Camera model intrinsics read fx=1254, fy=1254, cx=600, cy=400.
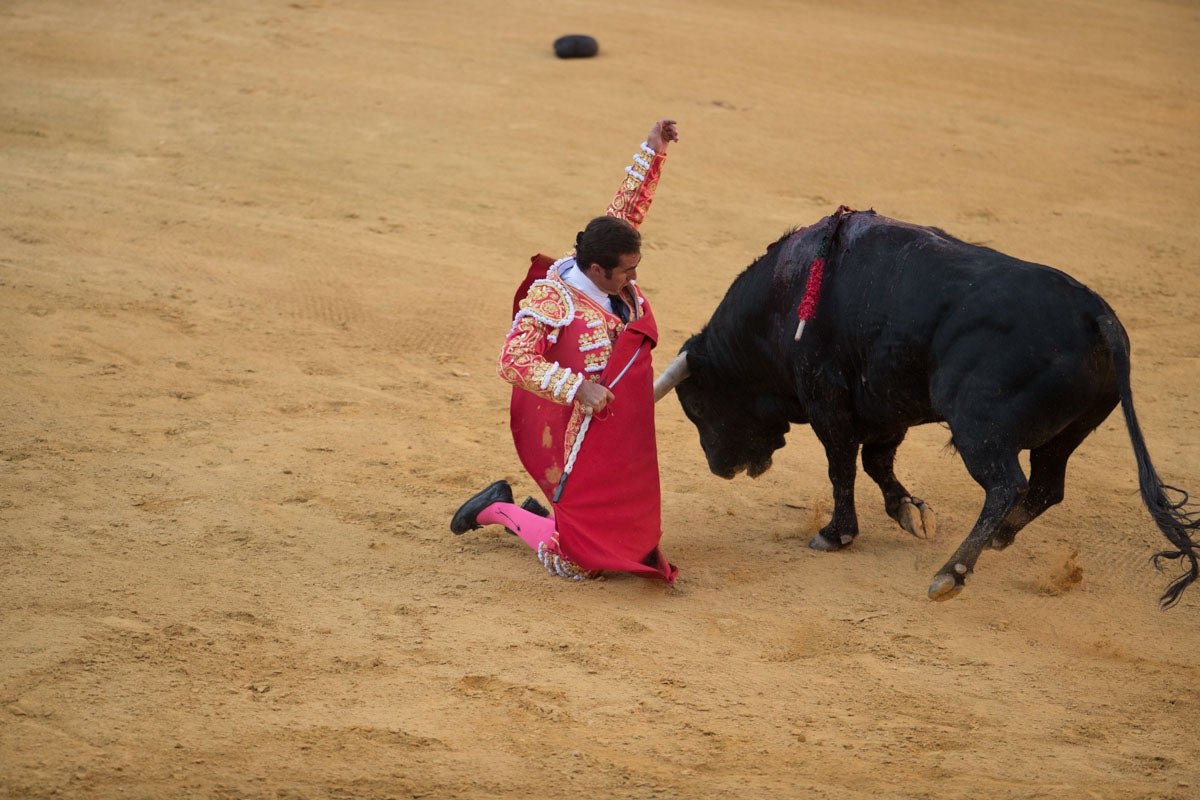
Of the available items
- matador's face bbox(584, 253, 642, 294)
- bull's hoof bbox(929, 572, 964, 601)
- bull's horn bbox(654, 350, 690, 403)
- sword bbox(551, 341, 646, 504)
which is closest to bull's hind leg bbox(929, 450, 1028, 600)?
bull's hoof bbox(929, 572, 964, 601)

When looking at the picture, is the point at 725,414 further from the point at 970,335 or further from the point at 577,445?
the point at 970,335

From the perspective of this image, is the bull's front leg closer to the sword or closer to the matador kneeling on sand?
the matador kneeling on sand

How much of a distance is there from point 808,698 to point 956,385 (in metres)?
1.19

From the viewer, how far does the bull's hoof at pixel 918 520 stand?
514 centimetres

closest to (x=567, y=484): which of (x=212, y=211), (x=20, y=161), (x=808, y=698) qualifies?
(x=808, y=698)

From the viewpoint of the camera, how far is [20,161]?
916 cm

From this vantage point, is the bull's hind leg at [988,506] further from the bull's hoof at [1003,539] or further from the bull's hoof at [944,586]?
the bull's hoof at [1003,539]

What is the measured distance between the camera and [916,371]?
4.48 m

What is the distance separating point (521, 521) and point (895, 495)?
1.62m

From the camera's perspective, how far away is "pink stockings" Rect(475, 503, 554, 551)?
4.68m

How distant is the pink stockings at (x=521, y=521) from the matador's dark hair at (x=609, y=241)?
1.04 meters

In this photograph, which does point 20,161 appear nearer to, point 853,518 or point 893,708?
point 853,518

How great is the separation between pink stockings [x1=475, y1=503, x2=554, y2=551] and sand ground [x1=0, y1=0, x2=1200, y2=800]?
0.13 m

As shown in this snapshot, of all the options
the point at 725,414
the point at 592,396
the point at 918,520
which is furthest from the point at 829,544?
the point at 592,396
